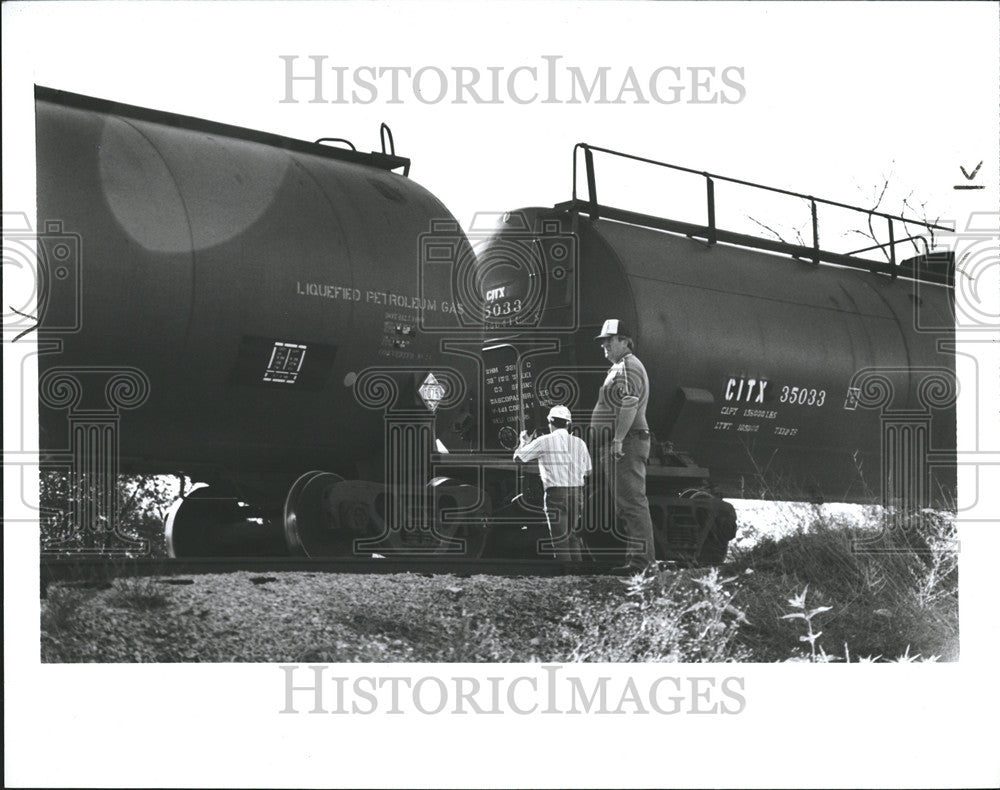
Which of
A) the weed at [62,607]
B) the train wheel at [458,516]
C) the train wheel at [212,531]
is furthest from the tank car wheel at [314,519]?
the weed at [62,607]

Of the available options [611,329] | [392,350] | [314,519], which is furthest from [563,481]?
[314,519]

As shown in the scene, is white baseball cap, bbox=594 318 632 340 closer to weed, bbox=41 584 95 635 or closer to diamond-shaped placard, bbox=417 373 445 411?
diamond-shaped placard, bbox=417 373 445 411

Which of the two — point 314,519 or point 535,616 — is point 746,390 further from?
point 314,519

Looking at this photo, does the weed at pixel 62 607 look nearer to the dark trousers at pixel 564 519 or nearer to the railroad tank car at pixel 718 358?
the dark trousers at pixel 564 519

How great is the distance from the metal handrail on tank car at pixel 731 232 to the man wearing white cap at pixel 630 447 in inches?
66.8

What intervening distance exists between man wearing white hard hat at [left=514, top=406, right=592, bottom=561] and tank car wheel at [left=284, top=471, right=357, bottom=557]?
5.09ft

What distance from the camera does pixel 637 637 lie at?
8328 millimetres

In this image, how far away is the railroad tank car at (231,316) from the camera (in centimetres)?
781

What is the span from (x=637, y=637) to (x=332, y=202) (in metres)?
3.79

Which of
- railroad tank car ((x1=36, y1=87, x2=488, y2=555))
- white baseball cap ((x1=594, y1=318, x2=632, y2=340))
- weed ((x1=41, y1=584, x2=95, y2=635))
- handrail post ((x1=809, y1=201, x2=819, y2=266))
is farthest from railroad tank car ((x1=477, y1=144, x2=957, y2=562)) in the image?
weed ((x1=41, y1=584, x2=95, y2=635))

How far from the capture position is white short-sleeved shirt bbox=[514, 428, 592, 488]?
9.72m

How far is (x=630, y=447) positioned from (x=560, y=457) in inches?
23.8

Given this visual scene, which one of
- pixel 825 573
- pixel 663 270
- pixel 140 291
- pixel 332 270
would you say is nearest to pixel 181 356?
pixel 140 291

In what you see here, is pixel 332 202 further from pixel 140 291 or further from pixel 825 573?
pixel 825 573
